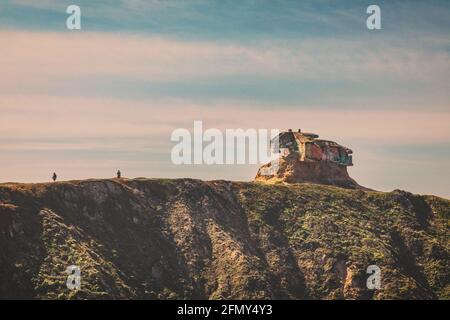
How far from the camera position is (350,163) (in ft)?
606

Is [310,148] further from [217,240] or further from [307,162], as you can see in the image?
[217,240]

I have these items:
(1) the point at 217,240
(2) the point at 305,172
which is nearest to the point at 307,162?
(2) the point at 305,172

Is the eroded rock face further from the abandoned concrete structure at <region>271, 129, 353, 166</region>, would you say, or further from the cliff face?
the cliff face

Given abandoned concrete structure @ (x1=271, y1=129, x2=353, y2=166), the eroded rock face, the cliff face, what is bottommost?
the cliff face

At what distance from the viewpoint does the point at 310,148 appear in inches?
7067

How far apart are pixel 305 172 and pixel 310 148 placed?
4.34 metres

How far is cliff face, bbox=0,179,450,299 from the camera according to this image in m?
132

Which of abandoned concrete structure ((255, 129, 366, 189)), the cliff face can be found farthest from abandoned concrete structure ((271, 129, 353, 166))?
the cliff face

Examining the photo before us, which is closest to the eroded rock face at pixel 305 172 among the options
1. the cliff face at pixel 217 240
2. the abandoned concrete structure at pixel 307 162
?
the abandoned concrete structure at pixel 307 162

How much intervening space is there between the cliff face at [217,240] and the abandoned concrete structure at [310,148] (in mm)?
11176

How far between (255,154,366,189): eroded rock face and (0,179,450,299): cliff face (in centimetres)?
839
